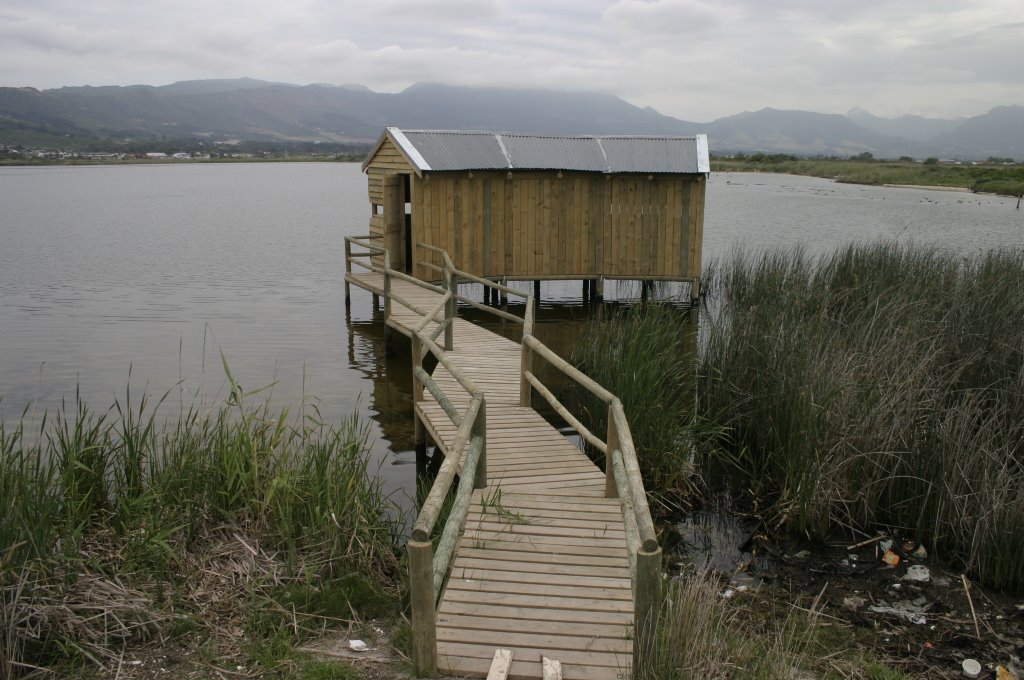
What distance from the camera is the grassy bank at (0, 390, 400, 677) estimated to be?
4.16m

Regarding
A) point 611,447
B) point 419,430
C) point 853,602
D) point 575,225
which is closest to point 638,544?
point 611,447

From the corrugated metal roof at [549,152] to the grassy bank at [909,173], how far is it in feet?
106

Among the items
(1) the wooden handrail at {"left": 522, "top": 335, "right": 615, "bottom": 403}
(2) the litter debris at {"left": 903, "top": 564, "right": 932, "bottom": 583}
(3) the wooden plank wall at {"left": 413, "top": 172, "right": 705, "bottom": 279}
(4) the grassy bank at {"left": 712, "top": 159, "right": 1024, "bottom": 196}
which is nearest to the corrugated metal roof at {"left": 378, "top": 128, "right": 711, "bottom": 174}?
(3) the wooden plank wall at {"left": 413, "top": 172, "right": 705, "bottom": 279}

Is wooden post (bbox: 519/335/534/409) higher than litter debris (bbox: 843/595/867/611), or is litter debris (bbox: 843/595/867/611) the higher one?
wooden post (bbox: 519/335/534/409)

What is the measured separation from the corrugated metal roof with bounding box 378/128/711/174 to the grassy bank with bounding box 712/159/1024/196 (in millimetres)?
32428

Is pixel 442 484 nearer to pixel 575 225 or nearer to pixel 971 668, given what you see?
pixel 971 668

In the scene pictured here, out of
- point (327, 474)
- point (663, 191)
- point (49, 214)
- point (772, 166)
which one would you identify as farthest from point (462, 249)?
point (772, 166)

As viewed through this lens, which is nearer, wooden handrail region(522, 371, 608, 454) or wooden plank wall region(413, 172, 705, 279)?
wooden handrail region(522, 371, 608, 454)

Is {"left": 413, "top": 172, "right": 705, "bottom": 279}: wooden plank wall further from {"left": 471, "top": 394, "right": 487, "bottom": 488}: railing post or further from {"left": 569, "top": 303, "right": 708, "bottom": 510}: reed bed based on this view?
{"left": 471, "top": 394, "right": 487, "bottom": 488}: railing post

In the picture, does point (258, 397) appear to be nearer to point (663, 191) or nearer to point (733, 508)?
point (733, 508)

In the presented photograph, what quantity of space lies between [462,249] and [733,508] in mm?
9541

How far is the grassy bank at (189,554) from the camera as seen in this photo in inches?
164

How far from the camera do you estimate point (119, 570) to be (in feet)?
15.4

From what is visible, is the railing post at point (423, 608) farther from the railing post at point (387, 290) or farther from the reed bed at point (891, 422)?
the railing post at point (387, 290)
